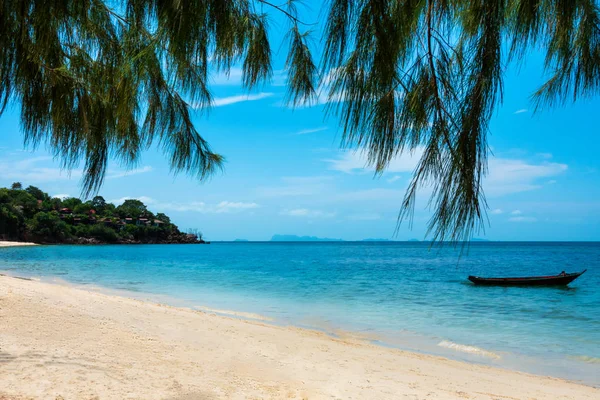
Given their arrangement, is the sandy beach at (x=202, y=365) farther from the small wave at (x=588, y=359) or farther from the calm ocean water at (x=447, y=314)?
the small wave at (x=588, y=359)

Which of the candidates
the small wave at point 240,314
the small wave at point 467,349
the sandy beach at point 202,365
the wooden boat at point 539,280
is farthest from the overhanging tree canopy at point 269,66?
the wooden boat at point 539,280

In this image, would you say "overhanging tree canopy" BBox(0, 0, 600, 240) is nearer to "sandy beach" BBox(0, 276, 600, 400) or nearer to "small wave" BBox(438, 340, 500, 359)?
"sandy beach" BBox(0, 276, 600, 400)

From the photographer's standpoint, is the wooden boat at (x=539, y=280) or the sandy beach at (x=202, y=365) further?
the wooden boat at (x=539, y=280)

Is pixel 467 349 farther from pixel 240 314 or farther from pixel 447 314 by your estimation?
pixel 240 314

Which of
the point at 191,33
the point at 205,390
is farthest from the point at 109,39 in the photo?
the point at 205,390

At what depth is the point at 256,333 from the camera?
8.91 metres

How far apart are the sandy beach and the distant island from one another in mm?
44576

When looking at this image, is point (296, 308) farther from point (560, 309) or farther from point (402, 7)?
point (402, 7)

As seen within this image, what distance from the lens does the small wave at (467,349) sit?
8867 mm

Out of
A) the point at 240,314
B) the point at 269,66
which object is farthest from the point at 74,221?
the point at 269,66

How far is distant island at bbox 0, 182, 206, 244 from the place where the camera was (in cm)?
6619

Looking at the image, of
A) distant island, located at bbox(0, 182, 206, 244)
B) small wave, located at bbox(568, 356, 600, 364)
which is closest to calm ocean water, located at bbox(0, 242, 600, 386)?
small wave, located at bbox(568, 356, 600, 364)

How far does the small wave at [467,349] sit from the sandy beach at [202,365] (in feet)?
4.38

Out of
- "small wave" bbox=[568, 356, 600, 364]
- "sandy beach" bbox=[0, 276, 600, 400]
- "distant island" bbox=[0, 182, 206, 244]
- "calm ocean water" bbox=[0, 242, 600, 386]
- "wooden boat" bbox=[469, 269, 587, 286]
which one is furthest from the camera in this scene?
"distant island" bbox=[0, 182, 206, 244]
